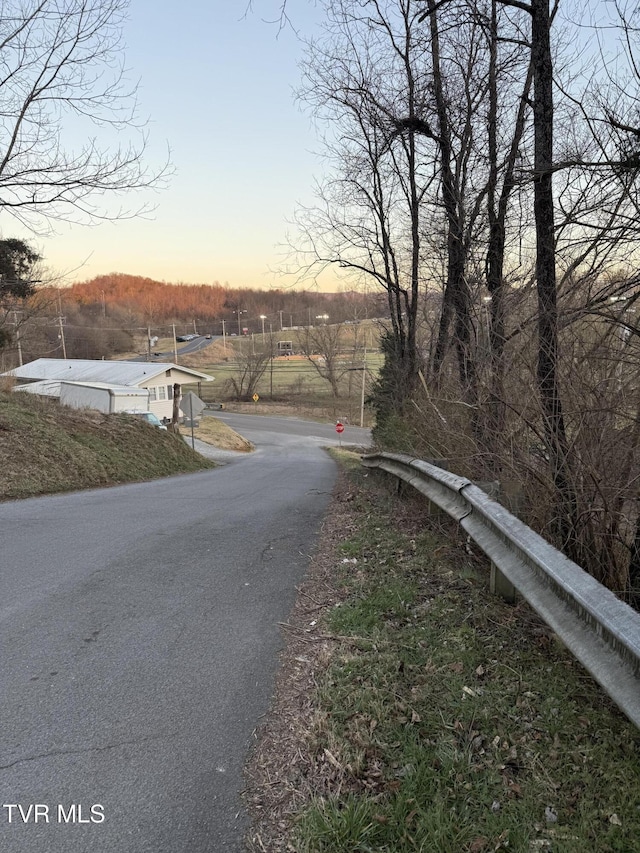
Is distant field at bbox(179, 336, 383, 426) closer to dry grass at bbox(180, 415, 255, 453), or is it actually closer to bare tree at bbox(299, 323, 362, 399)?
bare tree at bbox(299, 323, 362, 399)

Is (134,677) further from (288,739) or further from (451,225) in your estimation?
(451,225)

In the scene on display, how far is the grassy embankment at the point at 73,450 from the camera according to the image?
39.1 feet

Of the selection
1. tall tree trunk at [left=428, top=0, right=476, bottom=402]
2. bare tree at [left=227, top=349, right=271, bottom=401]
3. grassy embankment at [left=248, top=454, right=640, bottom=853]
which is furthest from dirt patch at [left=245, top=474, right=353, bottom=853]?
bare tree at [left=227, top=349, right=271, bottom=401]

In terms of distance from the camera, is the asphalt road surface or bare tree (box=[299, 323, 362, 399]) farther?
bare tree (box=[299, 323, 362, 399])

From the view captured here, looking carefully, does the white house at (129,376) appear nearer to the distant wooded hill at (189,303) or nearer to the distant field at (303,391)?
the distant field at (303,391)

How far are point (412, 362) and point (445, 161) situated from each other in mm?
5981

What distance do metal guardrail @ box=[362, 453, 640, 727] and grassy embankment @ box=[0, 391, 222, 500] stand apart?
394 inches

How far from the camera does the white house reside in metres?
41.0

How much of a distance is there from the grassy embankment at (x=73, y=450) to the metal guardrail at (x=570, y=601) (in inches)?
394

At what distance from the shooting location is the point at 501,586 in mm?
3797

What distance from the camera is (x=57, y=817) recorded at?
215cm

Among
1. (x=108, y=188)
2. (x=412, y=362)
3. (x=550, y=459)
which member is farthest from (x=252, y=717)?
(x=412, y=362)

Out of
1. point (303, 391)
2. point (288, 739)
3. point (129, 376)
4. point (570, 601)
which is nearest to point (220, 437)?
point (129, 376)

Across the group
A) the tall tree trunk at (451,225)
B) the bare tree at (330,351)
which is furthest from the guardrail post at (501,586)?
the bare tree at (330,351)
